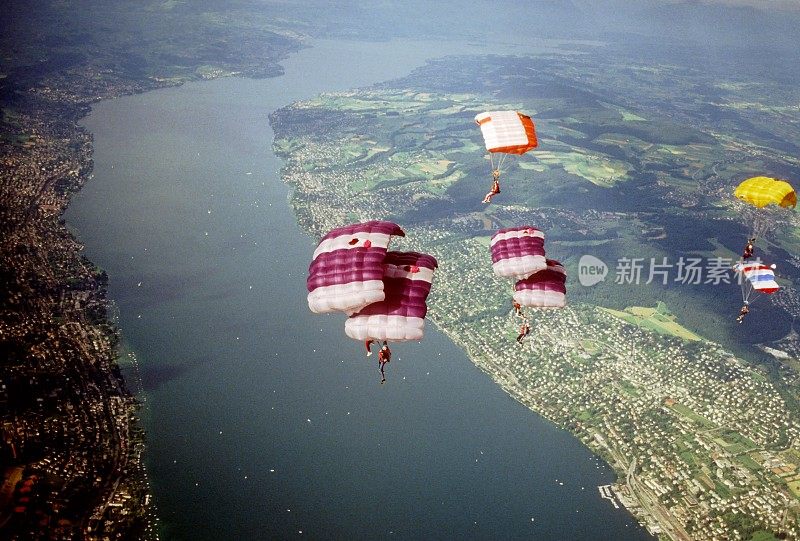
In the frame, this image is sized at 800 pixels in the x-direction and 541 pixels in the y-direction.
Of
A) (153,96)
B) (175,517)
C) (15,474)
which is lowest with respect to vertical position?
(175,517)

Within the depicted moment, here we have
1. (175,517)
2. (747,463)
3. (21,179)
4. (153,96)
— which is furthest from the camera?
(153,96)

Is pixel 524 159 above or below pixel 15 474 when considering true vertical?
above

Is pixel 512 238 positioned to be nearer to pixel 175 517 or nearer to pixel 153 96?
pixel 175 517

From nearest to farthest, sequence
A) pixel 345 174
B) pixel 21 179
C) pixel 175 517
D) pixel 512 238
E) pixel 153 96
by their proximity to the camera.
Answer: pixel 512 238 < pixel 175 517 < pixel 21 179 < pixel 345 174 < pixel 153 96

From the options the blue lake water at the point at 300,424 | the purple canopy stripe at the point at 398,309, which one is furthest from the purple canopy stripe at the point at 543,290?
the blue lake water at the point at 300,424

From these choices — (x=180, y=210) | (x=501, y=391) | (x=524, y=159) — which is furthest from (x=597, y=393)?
(x=524, y=159)

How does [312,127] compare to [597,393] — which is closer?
[597,393]
